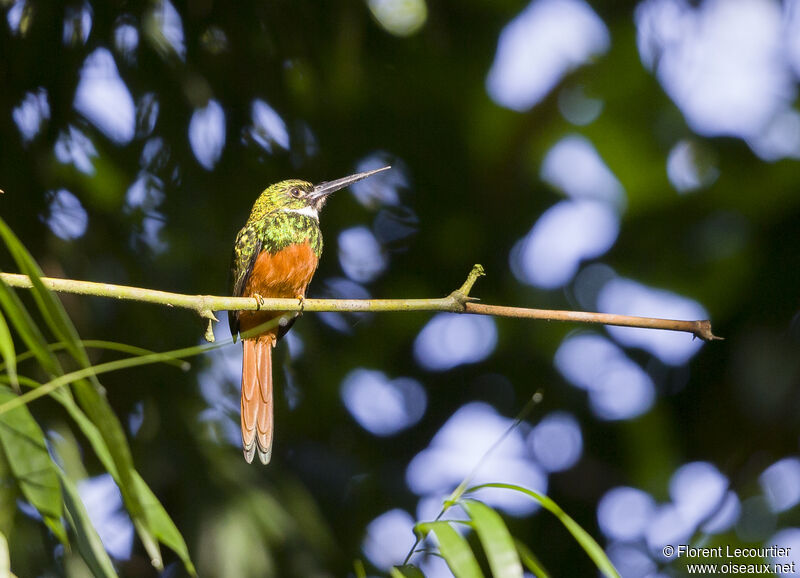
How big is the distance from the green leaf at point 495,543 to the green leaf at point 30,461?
0.60 m

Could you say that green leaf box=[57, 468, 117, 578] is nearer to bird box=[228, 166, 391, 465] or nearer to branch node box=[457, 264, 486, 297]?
branch node box=[457, 264, 486, 297]

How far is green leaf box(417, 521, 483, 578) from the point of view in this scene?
1.19 meters

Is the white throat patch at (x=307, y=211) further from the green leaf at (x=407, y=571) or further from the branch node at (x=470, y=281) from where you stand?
the green leaf at (x=407, y=571)

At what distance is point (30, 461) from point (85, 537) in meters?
0.18

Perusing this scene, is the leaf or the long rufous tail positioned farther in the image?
the long rufous tail

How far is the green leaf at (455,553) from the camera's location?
1188mm

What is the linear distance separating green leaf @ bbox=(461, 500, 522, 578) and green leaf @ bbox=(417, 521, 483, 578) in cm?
4

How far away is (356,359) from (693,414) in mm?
1398

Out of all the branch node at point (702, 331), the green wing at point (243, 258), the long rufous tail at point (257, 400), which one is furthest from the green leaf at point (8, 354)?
the green wing at point (243, 258)

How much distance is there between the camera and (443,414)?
3.45 meters

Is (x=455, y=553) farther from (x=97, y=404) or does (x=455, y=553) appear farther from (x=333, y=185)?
(x=333, y=185)

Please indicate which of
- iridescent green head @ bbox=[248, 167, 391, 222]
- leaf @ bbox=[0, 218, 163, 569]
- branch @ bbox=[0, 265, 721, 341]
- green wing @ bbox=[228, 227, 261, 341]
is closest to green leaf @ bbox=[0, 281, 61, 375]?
leaf @ bbox=[0, 218, 163, 569]

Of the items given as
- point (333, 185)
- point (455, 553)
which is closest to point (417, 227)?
point (333, 185)

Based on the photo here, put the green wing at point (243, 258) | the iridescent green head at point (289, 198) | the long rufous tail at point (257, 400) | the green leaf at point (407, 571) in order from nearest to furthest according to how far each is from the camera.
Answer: the green leaf at point (407, 571)
the long rufous tail at point (257, 400)
the green wing at point (243, 258)
the iridescent green head at point (289, 198)
